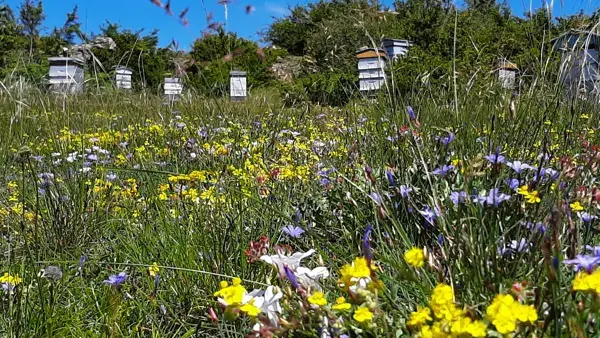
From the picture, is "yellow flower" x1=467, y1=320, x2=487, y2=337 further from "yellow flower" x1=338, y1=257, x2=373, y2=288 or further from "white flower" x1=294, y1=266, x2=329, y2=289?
"white flower" x1=294, y1=266, x2=329, y2=289

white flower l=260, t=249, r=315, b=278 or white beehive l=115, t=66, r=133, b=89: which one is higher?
white beehive l=115, t=66, r=133, b=89

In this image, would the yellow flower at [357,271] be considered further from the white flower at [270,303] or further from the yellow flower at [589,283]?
the yellow flower at [589,283]

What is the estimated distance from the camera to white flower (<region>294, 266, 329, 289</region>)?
1.07m

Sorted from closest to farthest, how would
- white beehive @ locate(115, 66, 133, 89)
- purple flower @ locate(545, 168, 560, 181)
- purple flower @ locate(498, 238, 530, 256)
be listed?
purple flower @ locate(498, 238, 530, 256) → purple flower @ locate(545, 168, 560, 181) → white beehive @ locate(115, 66, 133, 89)

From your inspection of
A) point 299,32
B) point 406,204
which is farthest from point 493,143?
point 299,32

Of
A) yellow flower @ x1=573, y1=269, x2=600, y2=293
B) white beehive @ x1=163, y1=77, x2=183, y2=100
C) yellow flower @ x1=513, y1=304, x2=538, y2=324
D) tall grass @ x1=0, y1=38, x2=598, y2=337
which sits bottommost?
tall grass @ x1=0, y1=38, x2=598, y2=337

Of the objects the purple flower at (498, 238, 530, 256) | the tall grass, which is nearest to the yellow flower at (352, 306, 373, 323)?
the tall grass

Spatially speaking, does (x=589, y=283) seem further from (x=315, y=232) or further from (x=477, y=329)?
(x=315, y=232)

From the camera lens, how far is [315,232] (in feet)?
6.56

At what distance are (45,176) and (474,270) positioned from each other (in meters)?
1.80

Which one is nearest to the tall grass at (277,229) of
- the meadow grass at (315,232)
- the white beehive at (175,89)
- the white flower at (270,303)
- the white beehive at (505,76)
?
the meadow grass at (315,232)

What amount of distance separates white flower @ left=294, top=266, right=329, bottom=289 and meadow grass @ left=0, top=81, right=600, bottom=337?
1.7 inches

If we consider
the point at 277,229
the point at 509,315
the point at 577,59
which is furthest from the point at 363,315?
the point at 577,59

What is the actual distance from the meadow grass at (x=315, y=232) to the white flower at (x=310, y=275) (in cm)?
4
